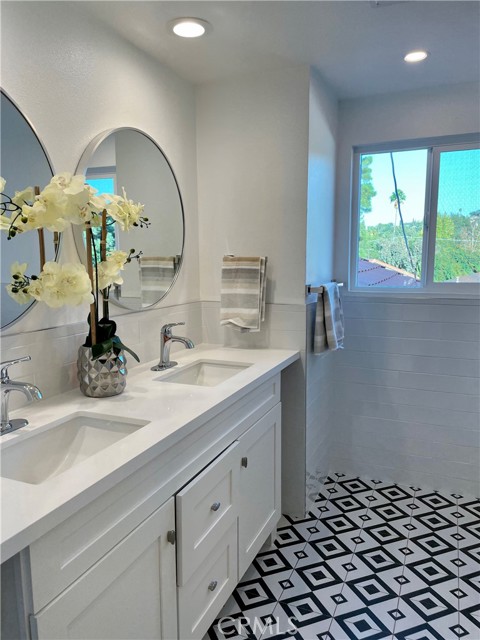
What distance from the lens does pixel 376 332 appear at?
2.74 m

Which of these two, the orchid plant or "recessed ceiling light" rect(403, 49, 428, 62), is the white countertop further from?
"recessed ceiling light" rect(403, 49, 428, 62)

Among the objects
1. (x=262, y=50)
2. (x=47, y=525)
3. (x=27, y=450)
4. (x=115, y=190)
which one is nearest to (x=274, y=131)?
(x=262, y=50)

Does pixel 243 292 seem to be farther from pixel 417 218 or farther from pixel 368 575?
pixel 368 575

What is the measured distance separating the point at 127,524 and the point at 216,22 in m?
1.78

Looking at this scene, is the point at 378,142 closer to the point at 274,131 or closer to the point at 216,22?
the point at 274,131

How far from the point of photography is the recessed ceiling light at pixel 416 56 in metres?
2.03

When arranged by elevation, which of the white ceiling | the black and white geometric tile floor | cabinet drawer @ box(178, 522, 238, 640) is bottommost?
the black and white geometric tile floor

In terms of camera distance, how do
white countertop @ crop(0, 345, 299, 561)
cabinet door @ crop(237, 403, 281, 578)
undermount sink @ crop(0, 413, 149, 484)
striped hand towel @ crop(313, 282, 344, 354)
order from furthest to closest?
1. striped hand towel @ crop(313, 282, 344, 354)
2. cabinet door @ crop(237, 403, 281, 578)
3. undermount sink @ crop(0, 413, 149, 484)
4. white countertop @ crop(0, 345, 299, 561)

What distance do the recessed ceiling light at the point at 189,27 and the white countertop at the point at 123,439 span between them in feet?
4.51

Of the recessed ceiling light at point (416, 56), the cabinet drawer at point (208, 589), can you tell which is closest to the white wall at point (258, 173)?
the recessed ceiling light at point (416, 56)

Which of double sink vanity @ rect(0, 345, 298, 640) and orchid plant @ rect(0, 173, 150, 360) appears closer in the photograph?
double sink vanity @ rect(0, 345, 298, 640)

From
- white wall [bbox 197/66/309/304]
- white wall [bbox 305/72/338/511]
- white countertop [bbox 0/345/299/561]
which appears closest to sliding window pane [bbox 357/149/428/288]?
white wall [bbox 305/72/338/511]

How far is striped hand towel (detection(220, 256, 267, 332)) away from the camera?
7.54ft

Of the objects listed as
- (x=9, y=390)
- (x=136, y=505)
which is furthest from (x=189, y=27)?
(x=136, y=505)
